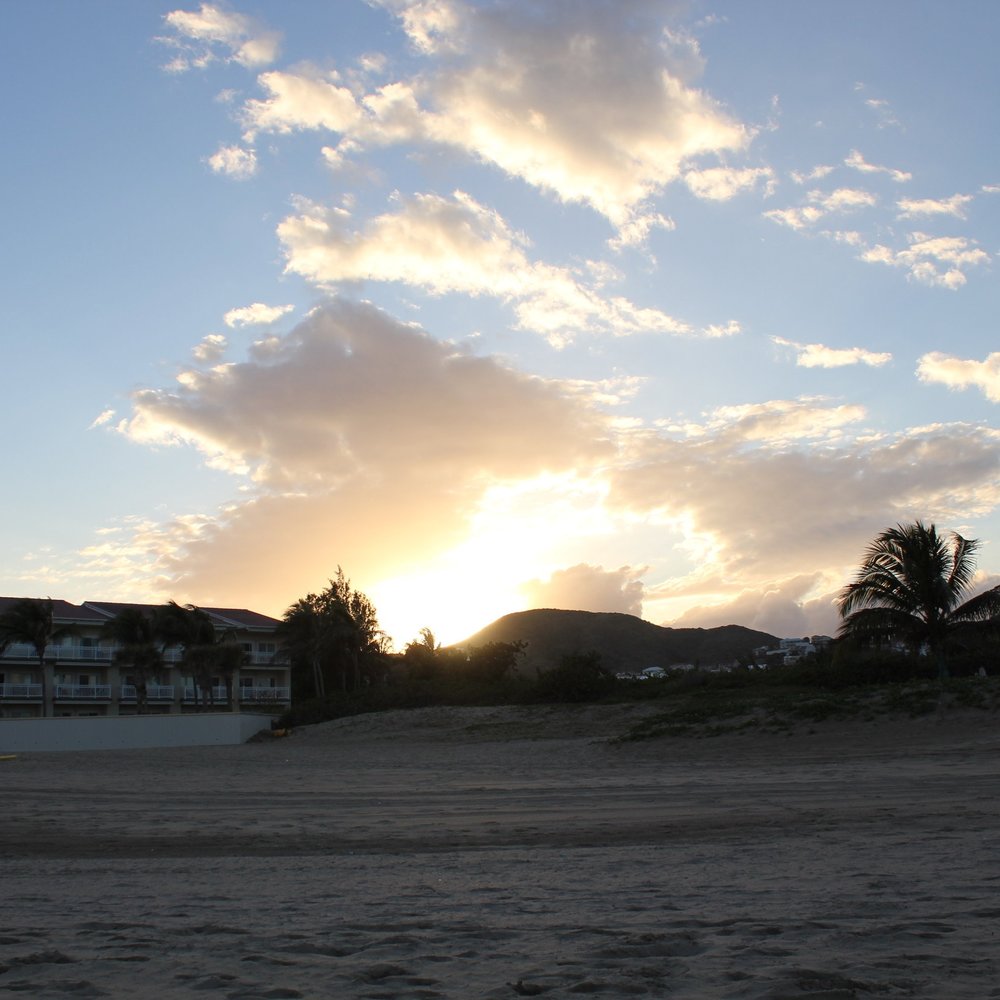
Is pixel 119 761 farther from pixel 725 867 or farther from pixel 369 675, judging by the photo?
pixel 369 675

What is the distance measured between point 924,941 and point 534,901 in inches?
107

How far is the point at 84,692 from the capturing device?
65.6 metres

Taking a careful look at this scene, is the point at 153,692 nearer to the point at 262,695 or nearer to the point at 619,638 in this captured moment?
the point at 262,695

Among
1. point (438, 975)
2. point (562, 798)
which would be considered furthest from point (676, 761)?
point (438, 975)

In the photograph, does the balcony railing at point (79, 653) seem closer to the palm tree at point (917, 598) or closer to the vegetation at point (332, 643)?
the vegetation at point (332, 643)

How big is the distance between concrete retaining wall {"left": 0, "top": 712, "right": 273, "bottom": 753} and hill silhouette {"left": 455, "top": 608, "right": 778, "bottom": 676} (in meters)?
82.5

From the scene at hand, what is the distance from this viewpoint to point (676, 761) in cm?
2378

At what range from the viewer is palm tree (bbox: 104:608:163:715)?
197ft

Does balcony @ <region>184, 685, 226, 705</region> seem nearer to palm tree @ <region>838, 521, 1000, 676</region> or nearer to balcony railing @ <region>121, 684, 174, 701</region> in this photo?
balcony railing @ <region>121, 684, 174, 701</region>

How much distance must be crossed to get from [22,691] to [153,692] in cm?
A: 825

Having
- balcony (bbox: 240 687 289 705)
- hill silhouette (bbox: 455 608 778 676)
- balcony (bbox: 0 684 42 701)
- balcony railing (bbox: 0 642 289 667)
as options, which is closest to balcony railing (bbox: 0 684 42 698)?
balcony (bbox: 0 684 42 701)

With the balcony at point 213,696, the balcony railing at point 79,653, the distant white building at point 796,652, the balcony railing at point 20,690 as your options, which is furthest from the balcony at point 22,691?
the distant white building at point 796,652

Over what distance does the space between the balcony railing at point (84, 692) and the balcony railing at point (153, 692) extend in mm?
1129

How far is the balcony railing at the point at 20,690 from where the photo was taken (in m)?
63.1
